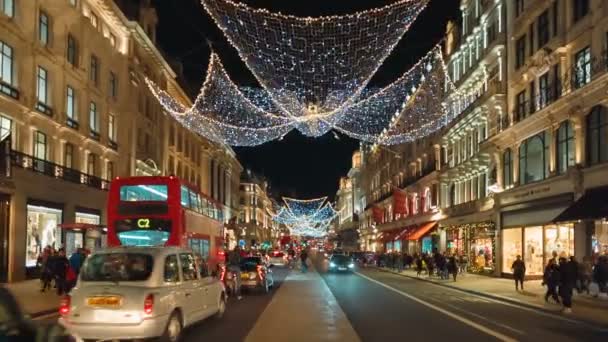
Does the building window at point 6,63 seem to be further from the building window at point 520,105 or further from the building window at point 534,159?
the building window at point 520,105

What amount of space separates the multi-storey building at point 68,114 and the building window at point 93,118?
6 cm

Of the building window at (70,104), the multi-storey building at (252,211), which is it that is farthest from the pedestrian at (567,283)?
the multi-storey building at (252,211)

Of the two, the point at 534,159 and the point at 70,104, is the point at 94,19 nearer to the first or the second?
the point at 70,104

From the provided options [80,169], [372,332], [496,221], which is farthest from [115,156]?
[372,332]

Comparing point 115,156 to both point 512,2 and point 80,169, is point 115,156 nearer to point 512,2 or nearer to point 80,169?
point 80,169

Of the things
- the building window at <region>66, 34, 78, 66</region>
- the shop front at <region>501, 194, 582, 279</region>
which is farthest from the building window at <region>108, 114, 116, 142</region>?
the shop front at <region>501, 194, 582, 279</region>

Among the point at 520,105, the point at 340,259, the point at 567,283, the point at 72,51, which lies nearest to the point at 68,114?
the point at 72,51

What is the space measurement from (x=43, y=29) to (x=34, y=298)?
1656 centimetres

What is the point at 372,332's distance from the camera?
15.1 meters

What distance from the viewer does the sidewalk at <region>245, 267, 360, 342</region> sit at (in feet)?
46.1

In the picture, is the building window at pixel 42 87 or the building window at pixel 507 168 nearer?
the building window at pixel 42 87

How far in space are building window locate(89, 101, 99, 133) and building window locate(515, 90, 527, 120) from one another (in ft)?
80.8

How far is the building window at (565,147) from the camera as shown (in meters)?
31.9

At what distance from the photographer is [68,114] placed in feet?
127
